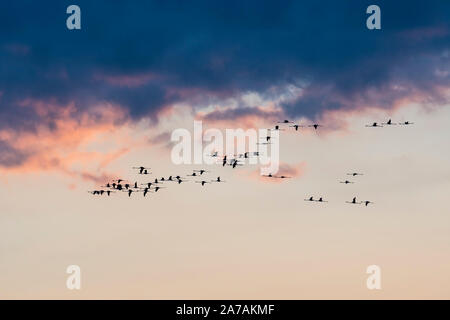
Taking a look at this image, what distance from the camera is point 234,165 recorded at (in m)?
176

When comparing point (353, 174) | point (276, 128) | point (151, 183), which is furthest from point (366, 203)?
point (151, 183)

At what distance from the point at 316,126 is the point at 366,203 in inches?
685

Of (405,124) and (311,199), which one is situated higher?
(405,124)

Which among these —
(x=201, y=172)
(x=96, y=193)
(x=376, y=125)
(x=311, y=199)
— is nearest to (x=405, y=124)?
(x=376, y=125)

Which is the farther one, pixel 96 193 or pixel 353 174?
pixel 96 193

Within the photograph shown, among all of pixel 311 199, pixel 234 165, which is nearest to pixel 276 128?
pixel 234 165

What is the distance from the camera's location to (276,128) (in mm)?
175000

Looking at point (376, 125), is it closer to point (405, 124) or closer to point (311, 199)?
point (405, 124)

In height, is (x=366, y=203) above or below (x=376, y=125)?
below

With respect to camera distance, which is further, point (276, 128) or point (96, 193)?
point (96, 193)

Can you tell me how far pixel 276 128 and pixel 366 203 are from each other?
24.3m

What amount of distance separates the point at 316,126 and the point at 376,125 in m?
11.3

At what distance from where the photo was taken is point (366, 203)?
184625 mm

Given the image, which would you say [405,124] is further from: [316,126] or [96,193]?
[96,193]
